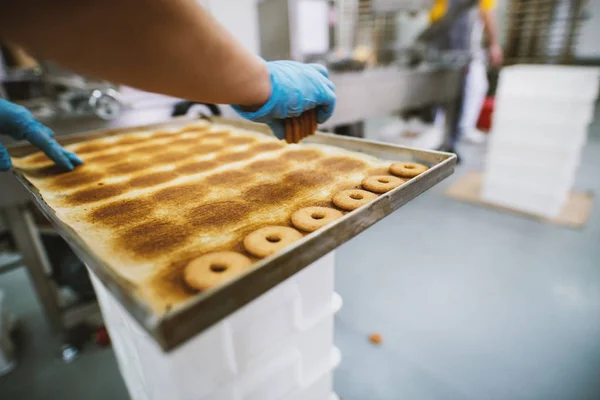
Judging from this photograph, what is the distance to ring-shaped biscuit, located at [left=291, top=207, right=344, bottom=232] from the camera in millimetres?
769

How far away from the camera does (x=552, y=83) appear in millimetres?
2447

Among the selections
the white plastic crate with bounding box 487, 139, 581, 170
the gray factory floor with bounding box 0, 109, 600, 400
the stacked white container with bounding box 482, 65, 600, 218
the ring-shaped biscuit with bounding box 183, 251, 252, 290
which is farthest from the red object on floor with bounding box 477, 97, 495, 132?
the ring-shaped biscuit with bounding box 183, 251, 252, 290

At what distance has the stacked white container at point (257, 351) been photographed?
701mm

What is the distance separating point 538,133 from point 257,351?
2.73 metres

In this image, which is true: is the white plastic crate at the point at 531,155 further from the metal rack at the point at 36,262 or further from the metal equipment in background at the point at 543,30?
the metal equipment in background at the point at 543,30

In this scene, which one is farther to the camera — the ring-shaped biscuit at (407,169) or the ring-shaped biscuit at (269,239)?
the ring-shaped biscuit at (407,169)

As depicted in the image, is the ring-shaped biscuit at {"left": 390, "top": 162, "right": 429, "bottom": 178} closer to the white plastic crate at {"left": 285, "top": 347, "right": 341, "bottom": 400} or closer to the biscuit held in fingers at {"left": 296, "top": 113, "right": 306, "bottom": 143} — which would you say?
the biscuit held in fingers at {"left": 296, "top": 113, "right": 306, "bottom": 143}

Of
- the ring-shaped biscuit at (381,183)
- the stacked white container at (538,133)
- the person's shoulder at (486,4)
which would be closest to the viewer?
the ring-shaped biscuit at (381,183)

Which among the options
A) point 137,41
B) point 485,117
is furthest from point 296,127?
point 485,117

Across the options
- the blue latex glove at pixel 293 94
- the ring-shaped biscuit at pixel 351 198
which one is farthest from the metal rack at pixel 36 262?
Result: the ring-shaped biscuit at pixel 351 198

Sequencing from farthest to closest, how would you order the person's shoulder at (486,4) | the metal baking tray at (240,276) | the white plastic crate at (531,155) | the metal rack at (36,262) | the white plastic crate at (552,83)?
the person's shoulder at (486,4), the white plastic crate at (531,155), the white plastic crate at (552,83), the metal rack at (36,262), the metal baking tray at (240,276)

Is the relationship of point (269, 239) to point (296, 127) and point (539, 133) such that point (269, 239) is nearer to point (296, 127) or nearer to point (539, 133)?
point (296, 127)

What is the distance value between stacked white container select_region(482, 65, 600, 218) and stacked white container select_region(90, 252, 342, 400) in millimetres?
2414

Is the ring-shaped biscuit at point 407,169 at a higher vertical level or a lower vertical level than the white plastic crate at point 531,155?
higher
